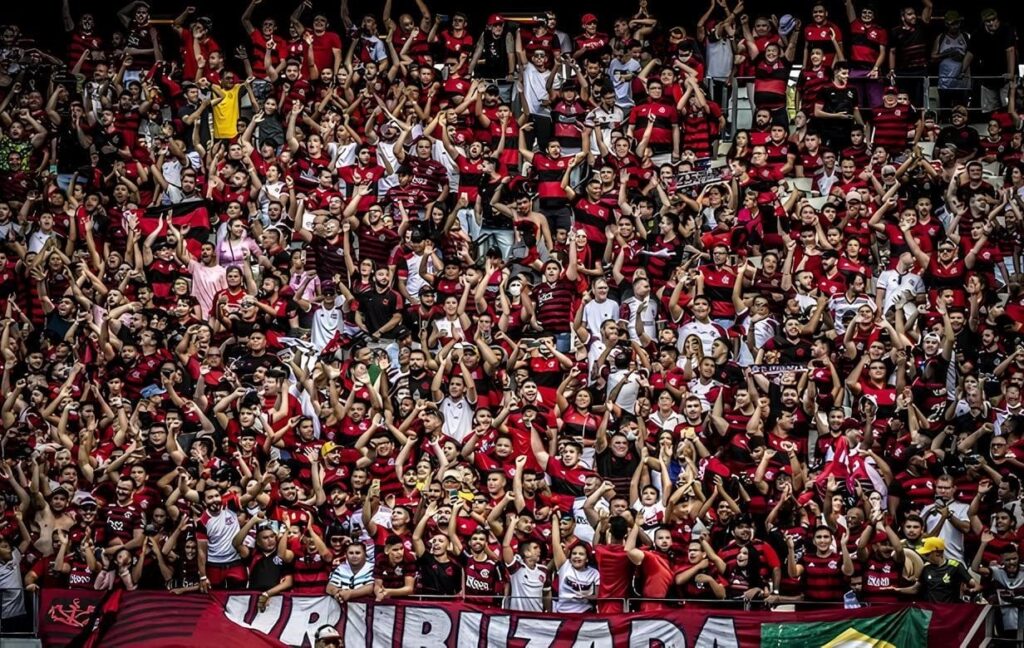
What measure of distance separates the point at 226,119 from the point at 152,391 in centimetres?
380

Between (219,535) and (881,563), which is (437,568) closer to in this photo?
(219,535)

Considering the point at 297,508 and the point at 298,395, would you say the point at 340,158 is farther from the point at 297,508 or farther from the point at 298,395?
the point at 297,508

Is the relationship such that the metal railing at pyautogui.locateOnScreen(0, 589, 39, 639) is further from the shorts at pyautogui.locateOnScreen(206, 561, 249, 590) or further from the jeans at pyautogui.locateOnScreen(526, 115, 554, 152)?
the jeans at pyautogui.locateOnScreen(526, 115, 554, 152)

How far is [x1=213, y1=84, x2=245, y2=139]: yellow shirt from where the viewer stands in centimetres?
2317

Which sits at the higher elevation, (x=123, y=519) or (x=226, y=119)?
(x=226, y=119)

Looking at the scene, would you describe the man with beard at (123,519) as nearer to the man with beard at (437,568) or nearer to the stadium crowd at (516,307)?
the stadium crowd at (516,307)

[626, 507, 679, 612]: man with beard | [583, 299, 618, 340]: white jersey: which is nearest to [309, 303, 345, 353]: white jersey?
[583, 299, 618, 340]: white jersey

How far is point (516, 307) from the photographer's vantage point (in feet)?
69.4

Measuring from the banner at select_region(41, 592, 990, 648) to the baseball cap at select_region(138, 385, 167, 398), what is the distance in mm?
3689

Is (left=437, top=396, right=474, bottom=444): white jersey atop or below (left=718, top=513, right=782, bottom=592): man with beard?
atop

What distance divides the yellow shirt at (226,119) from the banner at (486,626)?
729 centimetres

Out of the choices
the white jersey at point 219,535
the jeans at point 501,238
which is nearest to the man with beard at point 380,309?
the jeans at point 501,238

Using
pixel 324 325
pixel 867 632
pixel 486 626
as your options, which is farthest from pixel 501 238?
pixel 867 632

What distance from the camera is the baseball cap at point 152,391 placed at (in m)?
20.7
